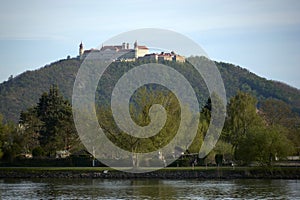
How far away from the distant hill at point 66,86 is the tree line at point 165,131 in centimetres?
3752

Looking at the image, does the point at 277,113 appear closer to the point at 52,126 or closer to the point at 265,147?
the point at 265,147

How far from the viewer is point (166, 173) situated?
54781 millimetres

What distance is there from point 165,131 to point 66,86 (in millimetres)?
71296

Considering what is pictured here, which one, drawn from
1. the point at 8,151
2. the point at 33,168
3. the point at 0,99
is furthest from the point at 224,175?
the point at 0,99

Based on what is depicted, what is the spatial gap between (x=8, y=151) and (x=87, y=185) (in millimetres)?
19546

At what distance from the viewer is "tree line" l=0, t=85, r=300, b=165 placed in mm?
54197

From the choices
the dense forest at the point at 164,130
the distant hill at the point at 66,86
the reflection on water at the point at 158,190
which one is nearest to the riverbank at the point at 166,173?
the dense forest at the point at 164,130

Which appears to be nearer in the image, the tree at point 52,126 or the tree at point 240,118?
the tree at point 240,118

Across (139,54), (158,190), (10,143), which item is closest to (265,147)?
(158,190)

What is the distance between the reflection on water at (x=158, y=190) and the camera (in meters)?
37.4

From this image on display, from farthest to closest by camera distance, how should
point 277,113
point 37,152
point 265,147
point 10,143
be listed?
point 277,113 < point 10,143 < point 37,152 < point 265,147

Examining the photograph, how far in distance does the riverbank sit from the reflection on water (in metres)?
3.19

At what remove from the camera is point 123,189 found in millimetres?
42906

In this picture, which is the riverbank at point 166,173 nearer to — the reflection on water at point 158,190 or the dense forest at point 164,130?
the dense forest at point 164,130
